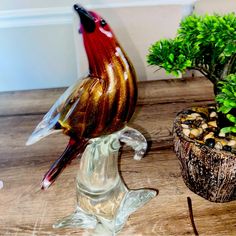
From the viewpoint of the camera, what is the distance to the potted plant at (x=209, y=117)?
0.54 m

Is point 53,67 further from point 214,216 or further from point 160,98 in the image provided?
point 214,216

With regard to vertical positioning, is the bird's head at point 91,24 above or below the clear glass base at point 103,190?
above

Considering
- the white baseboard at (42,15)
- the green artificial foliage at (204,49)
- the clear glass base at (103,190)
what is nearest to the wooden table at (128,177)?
the clear glass base at (103,190)

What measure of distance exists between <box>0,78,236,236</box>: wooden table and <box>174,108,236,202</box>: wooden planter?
0.03 meters

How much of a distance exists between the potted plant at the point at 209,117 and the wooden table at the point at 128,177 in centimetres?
6

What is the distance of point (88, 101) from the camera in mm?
497

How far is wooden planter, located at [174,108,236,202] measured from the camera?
0.57m

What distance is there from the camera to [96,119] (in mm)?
507

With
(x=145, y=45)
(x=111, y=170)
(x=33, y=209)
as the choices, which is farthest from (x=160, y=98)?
(x=33, y=209)

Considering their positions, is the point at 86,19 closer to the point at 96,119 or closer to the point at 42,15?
the point at 96,119

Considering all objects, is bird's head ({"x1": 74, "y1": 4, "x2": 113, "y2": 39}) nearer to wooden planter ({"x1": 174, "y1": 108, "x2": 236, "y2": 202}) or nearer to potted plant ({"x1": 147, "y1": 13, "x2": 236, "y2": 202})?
potted plant ({"x1": 147, "y1": 13, "x2": 236, "y2": 202})

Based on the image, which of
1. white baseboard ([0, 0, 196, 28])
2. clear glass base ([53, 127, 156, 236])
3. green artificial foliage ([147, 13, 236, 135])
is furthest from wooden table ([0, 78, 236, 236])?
white baseboard ([0, 0, 196, 28])

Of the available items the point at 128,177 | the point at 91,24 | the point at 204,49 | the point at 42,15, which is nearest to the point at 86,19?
the point at 91,24

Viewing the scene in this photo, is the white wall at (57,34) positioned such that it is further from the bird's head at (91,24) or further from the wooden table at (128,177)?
the bird's head at (91,24)
